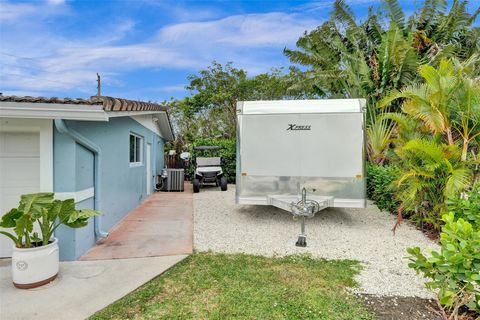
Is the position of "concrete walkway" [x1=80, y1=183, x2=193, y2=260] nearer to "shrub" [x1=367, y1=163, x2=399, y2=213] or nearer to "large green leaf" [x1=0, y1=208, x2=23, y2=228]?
"large green leaf" [x1=0, y1=208, x2=23, y2=228]

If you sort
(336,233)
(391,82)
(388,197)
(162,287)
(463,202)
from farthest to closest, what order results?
(391,82) → (388,197) → (336,233) → (463,202) → (162,287)

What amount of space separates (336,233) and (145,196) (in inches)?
266

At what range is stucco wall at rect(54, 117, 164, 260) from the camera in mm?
4316

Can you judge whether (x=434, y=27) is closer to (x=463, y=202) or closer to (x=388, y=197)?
(x=388, y=197)

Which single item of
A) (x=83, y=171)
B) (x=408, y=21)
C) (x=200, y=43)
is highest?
(x=200, y=43)

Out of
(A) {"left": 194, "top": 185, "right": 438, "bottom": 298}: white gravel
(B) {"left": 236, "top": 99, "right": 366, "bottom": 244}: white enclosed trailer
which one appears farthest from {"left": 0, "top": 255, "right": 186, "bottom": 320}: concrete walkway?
(B) {"left": 236, "top": 99, "right": 366, "bottom": 244}: white enclosed trailer

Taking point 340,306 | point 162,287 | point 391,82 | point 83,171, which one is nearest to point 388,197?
point 391,82

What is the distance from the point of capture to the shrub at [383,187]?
24.6 ft

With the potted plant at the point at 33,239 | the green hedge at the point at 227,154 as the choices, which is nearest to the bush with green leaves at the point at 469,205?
the potted plant at the point at 33,239

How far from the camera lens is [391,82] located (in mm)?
9969

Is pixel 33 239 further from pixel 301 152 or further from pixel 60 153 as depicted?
pixel 301 152

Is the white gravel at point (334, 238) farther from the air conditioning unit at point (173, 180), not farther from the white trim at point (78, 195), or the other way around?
the air conditioning unit at point (173, 180)

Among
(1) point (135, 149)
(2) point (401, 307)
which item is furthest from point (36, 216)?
(1) point (135, 149)

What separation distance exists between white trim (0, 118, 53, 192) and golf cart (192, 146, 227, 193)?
294 inches
